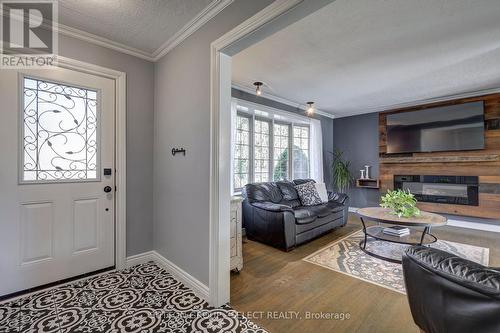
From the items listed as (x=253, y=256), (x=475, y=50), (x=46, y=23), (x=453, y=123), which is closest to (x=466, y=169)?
(x=453, y=123)

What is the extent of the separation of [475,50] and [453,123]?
2301 mm

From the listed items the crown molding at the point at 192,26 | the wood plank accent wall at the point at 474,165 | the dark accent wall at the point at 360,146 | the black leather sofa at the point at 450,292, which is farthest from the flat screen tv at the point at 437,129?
the crown molding at the point at 192,26

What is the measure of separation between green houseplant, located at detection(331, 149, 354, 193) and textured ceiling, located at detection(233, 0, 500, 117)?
6.08ft

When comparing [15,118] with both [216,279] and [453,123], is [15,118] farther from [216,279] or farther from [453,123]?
[453,123]

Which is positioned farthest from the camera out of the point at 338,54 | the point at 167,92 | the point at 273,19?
the point at 338,54

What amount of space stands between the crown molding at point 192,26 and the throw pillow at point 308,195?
305 centimetres

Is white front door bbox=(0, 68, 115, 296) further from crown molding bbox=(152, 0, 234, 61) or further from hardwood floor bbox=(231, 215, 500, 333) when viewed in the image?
hardwood floor bbox=(231, 215, 500, 333)

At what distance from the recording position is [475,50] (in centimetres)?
276

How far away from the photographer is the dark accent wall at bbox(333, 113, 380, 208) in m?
5.64

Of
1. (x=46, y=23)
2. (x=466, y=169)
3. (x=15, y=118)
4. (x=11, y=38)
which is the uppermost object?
(x=46, y=23)

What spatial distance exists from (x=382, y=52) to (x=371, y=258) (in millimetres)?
2545

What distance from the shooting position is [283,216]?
3.12 meters

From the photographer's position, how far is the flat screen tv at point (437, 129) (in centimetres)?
436

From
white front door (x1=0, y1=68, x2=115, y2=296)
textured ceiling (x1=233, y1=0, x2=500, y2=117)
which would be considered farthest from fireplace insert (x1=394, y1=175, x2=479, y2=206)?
white front door (x1=0, y1=68, x2=115, y2=296)
